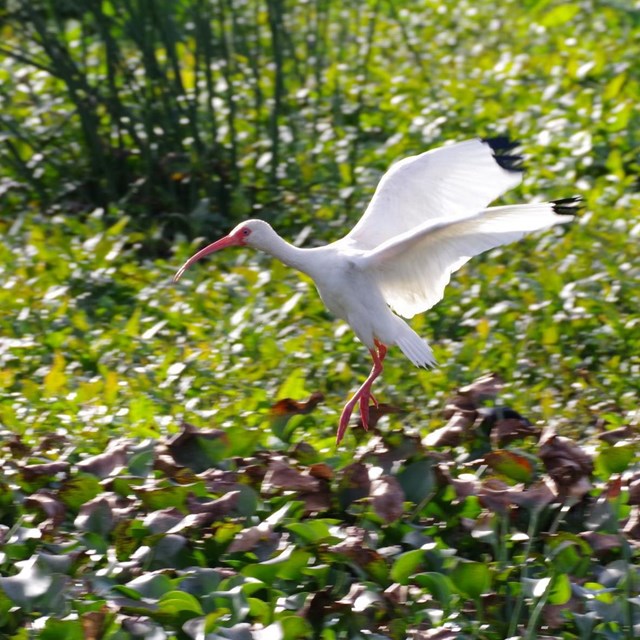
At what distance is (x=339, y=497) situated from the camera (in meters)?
4.36

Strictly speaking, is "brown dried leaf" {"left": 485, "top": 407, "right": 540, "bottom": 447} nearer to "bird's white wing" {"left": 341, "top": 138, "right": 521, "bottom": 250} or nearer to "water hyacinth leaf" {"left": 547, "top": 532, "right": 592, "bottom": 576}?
"water hyacinth leaf" {"left": 547, "top": 532, "right": 592, "bottom": 576}

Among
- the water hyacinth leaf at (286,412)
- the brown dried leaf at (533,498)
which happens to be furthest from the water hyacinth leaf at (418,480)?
the water hyacinth leaf at (286,412)

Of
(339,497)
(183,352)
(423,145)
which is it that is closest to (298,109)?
(423,145)

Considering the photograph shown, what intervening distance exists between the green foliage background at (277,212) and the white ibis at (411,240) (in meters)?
0.45

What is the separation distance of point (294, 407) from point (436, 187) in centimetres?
124

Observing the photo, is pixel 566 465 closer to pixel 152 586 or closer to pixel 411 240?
pixel 411 240

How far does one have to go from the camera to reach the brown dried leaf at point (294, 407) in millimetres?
4855

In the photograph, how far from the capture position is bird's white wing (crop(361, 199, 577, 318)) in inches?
171

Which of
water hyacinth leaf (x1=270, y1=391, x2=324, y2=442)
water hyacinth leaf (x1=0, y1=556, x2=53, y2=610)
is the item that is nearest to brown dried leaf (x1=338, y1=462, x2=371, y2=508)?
water hyacinth leaf (x1=270, y1=391, x2=324, y2=442)

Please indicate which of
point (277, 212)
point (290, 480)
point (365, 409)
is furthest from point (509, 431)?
point (277, 212)

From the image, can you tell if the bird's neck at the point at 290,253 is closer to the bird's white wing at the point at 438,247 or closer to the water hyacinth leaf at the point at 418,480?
the bird's white wing at the point at 438,247

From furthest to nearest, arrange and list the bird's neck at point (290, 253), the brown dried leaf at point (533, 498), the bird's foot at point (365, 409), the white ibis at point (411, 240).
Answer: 1. the bird's neck at point (290, 253)
2. the bird's foot at point (365, 409)
3. the white ibis at point (411, 240)
4. the brown dried leaf at point (533, 498)

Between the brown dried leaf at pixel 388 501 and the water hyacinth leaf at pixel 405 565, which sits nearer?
the water hyacinth leaf at pixel 405 565

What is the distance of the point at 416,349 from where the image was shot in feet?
16.2
